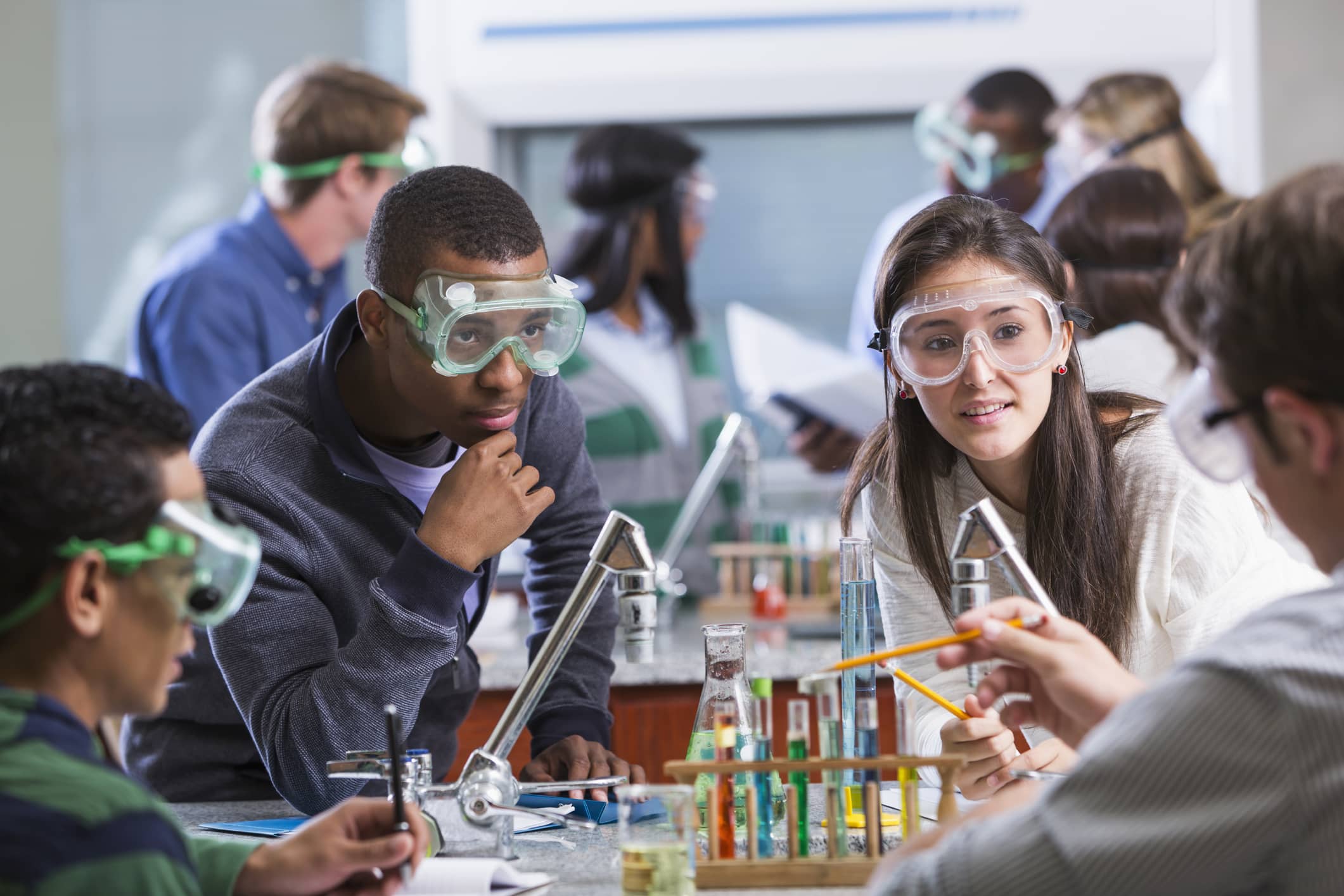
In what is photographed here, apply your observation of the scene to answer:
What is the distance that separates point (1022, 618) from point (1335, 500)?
0.32m

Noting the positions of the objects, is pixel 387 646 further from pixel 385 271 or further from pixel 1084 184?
pixel 1084 184

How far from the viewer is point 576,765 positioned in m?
1.77

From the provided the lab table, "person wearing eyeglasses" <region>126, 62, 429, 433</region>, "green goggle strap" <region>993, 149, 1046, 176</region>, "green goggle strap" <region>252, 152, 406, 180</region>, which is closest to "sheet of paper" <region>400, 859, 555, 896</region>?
the lab table

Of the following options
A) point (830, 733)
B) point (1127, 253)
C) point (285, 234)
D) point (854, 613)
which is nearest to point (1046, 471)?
point (854, 613)

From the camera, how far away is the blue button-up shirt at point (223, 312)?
3037 millimetres

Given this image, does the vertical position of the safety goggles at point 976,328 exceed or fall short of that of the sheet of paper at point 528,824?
it exceeds it

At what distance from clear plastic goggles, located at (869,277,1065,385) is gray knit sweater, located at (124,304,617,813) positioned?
1.78 feet

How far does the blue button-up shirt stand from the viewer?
3037 mm

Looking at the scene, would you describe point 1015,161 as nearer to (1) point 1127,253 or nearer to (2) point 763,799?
(1) point 1127,253

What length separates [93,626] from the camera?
114 centimetres

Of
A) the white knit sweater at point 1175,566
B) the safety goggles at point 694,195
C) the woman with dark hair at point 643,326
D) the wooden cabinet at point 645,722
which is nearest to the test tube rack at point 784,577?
the woman with dark hair at point 643,326

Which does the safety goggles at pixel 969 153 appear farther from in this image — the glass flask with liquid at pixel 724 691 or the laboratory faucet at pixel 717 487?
the glass flask with liquid at pixel 724 691

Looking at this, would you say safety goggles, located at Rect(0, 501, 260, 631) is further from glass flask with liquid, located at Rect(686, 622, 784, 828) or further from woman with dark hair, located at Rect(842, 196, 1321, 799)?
woman with dark hair, located at Rect(842, 196, 1321, 799)

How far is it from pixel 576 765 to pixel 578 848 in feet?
0.82
